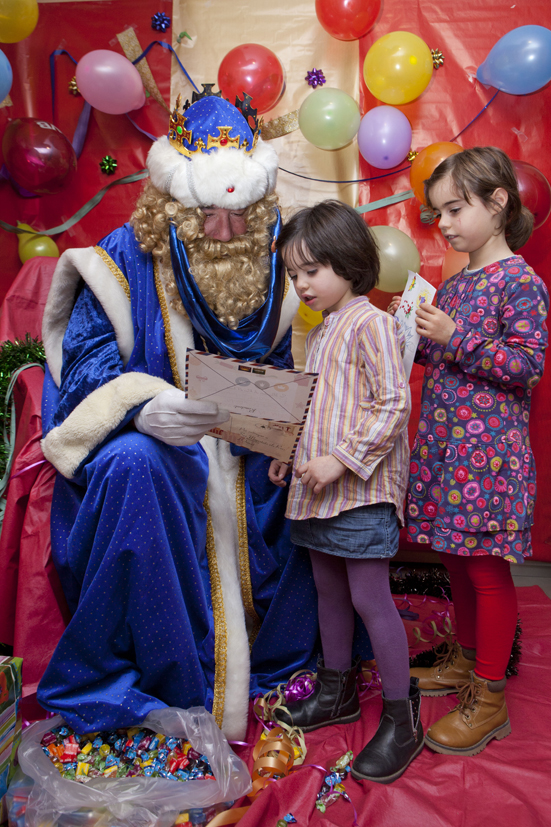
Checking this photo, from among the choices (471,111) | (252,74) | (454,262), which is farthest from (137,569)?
(471,111)

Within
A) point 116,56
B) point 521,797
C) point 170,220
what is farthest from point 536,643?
point 116,56

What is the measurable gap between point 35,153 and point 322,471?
182 centimetres

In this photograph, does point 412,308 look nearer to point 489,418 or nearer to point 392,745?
point 489,418

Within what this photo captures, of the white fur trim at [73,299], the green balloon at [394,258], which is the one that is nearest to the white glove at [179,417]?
the white fur trim at [73,299]

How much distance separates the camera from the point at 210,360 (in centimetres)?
124

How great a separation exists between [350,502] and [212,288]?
746 millimetres

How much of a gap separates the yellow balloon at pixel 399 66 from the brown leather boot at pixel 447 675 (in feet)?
6.61

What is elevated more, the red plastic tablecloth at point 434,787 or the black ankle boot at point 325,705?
the black ankle boot at point 325,705

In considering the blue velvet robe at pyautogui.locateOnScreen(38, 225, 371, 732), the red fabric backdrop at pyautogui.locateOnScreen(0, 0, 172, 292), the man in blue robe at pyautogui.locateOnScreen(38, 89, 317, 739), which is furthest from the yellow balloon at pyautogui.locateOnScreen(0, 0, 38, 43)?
the blue velvet robe at pyautogui.locateOnScreen(38, 225, 371, 732)

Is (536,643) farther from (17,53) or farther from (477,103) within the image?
(17,53)

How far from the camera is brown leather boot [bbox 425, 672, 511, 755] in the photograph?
1.48 m

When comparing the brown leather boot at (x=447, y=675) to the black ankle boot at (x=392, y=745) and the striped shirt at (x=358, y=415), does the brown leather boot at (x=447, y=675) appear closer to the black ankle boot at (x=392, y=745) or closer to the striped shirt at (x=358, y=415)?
the black ankle boot at (x=392, y=745)

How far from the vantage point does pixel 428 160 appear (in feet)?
7.35

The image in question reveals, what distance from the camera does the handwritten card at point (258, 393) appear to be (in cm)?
123
